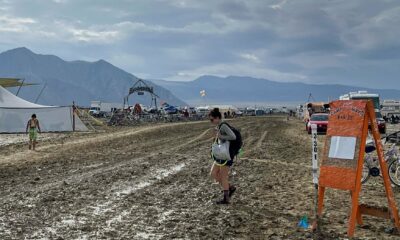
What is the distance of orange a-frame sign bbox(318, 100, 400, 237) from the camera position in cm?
699

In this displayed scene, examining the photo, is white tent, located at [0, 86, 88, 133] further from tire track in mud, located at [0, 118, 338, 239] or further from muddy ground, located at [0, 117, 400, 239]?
tire track in mud, located at [0, 118, 338, 239]

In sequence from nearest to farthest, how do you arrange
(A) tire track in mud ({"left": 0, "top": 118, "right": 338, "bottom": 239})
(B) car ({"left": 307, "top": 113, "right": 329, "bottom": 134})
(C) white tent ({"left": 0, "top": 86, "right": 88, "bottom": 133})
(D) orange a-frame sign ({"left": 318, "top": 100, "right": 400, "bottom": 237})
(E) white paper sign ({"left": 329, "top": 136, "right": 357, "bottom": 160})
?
(D) orange a-frame sign ({"left": 318, "top": 100, "right": 400, "bottom": 237}), (E) white paper sign ({"left": 329, "top": 136, "right": 357, "bottom": 160}), (A) tire track in mud ({"left": 0, "top": 118, "right": 338, "bottom": 239}), (B) car ({"left": 307, "top": 113, "right": 329, "bottom": 134}), (C) white tent ({"left": 0, "top": 86, "right": 88, "bottom": 133})

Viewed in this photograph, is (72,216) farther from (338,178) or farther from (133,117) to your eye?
(133,117)

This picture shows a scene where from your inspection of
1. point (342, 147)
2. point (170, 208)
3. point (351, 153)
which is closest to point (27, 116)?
point (170, 208)

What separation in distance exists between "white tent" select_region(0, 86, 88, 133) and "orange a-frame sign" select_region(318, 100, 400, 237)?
32.7 meters

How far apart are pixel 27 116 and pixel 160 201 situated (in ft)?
96.8

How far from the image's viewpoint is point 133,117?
5722 cm

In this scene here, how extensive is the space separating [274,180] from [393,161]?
3.14 metres

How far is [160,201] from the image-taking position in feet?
33.1

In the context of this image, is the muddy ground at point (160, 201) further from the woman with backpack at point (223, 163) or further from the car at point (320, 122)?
the car at point (320, 122)

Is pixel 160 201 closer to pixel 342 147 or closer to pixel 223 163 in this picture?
pixel 223 163

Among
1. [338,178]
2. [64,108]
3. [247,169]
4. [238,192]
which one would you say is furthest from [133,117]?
[338,178]

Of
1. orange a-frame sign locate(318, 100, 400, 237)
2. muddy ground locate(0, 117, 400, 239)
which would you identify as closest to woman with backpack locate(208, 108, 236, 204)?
muddy ground locate(0, 117, 400, 239)

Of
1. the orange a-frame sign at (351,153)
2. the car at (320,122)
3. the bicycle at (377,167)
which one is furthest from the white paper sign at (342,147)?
the car at (320,122)
